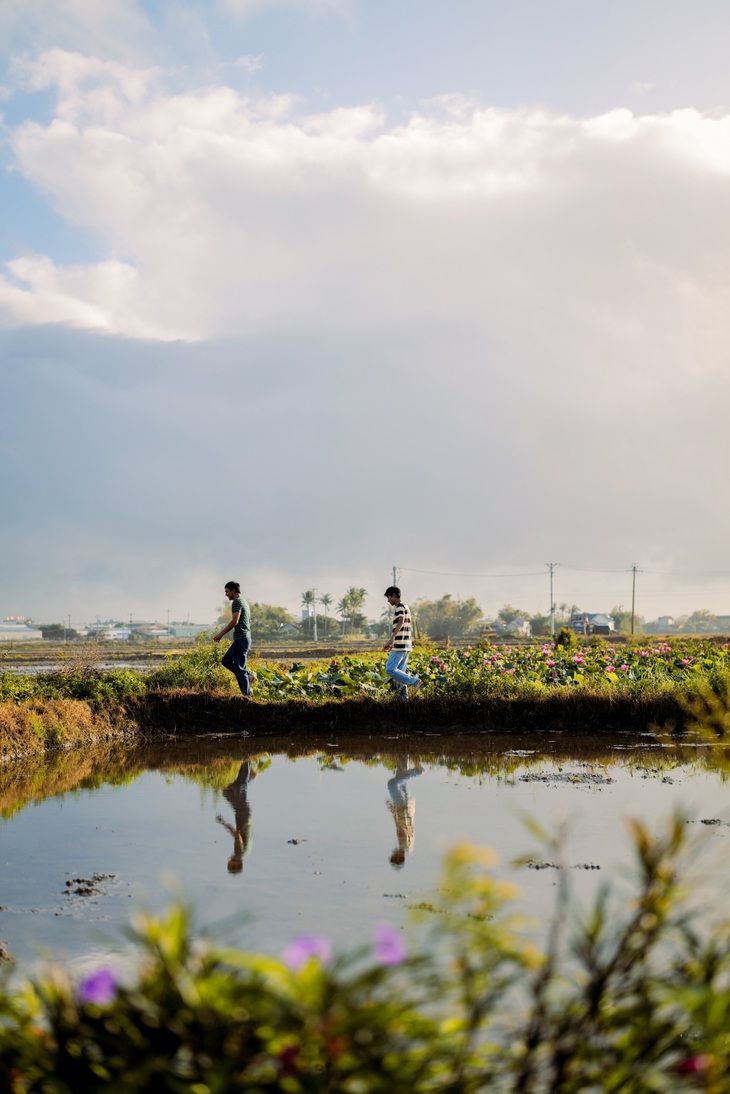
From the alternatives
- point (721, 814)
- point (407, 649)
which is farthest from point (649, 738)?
point (721, 814)

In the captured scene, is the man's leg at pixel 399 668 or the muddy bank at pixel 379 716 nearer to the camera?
the muddy bank at pixel 379 716

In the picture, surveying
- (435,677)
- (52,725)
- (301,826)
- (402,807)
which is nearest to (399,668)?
(435,677)

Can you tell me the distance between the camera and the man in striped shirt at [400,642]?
46.8ft

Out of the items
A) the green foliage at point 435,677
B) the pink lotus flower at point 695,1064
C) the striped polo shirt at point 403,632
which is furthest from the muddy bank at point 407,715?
the pink lotus flower at point 695,1064

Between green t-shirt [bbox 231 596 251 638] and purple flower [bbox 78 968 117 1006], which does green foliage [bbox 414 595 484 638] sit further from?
purple flower [bbox 78 968 117 1006]

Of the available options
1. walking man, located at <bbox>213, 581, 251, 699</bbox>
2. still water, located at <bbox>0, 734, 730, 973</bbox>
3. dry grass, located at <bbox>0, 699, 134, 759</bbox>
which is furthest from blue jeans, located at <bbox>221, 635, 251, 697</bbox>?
still water, located at <bbox>0, 734, 730, 973</bbox>

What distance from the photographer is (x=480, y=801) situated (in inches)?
348

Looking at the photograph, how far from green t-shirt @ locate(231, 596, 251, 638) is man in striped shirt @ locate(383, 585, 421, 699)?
6.97ft

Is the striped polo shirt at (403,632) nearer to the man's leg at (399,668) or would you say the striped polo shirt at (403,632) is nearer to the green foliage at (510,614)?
the man's leg at (399,668)

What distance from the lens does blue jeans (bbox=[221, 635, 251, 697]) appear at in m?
14.7

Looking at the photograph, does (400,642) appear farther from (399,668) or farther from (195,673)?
(195,673)

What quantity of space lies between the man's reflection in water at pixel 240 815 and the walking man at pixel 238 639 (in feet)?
10.5

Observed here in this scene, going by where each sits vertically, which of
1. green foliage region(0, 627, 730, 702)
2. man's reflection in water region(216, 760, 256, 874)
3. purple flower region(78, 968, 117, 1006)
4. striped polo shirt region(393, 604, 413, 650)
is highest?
striped polo shirt region(393, 604, 413, 650)

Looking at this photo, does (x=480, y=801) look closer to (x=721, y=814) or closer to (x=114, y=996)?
(x=721, y=814)
